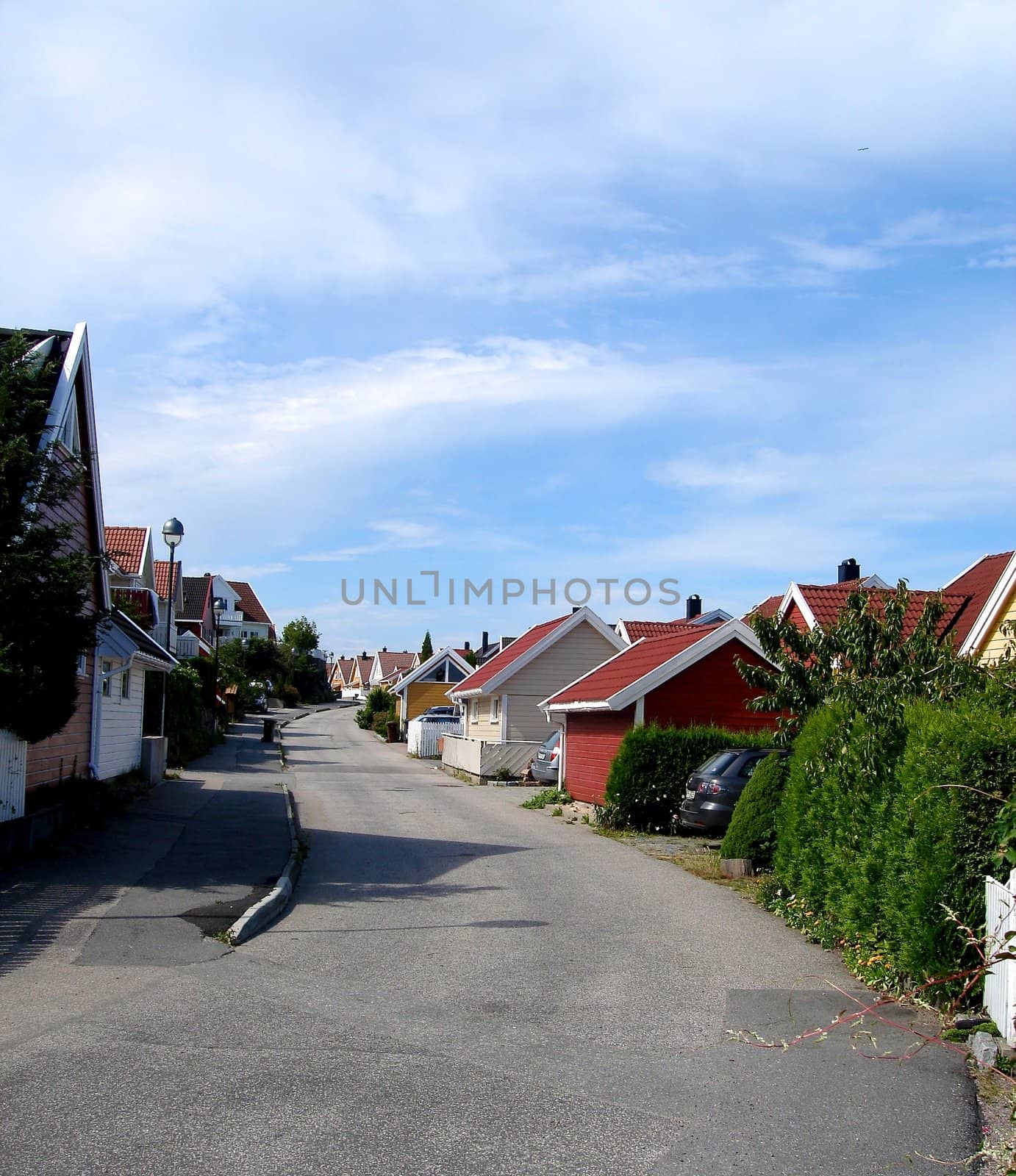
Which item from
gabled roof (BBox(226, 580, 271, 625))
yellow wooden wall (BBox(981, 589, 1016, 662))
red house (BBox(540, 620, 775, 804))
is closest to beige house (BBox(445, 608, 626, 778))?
red house (BBox(540, 620, 775, 804))

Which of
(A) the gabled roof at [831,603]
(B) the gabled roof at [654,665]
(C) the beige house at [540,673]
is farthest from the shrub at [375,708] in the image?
(A) the gabled roof at [831,603]

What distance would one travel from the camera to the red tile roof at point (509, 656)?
3925 centimetres

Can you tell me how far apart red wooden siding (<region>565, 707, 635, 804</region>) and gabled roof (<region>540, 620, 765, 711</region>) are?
44cm

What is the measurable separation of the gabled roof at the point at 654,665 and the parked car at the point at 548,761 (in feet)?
12.1

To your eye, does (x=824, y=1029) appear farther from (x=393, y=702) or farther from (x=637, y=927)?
(x=393, y=702)

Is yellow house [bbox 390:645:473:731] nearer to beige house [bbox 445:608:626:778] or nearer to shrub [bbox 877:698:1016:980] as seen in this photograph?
beige house [bbox 445:608:626:778]

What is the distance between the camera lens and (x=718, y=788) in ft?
58.7

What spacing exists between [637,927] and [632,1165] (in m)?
6.16

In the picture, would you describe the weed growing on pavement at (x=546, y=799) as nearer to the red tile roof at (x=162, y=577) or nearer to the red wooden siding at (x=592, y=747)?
the red wooden siding at (x=592, y=747)

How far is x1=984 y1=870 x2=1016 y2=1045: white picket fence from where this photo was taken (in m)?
6.75

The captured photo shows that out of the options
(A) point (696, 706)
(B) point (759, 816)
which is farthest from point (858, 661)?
(A) point (696, 706)

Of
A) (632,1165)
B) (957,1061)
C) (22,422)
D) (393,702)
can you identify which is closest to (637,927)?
(957,1061)

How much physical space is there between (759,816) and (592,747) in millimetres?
11504

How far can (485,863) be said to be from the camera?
15648mm
